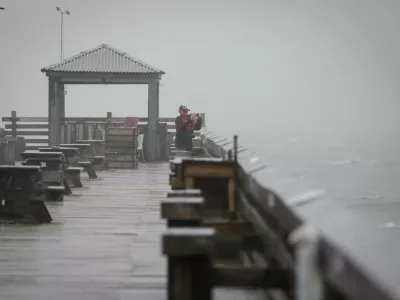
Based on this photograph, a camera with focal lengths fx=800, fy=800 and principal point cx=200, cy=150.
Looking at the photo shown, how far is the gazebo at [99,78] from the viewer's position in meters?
23.2

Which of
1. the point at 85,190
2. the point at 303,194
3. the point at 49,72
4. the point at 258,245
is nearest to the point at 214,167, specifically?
the point at 258,245

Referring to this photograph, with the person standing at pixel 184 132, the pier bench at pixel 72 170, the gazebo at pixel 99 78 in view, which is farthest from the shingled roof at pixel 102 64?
the pier bench at pixel 72 170

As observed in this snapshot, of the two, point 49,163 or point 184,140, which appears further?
point 184,140

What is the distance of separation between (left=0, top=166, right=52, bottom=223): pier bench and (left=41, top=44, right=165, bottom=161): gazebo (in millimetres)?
13009

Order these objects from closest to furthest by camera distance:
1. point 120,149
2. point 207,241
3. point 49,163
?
point 207,241 < point 49,163 < point 120,149

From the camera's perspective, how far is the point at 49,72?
23281 millimetres

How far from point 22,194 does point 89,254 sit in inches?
97.7

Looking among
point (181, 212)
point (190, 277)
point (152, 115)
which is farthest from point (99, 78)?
point (190, 277)

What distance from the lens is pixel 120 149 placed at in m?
21.1

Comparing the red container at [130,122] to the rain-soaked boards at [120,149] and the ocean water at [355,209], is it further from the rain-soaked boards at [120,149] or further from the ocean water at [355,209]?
the ocean water at [355,209]

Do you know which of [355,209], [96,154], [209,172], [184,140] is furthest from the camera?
[355,209]

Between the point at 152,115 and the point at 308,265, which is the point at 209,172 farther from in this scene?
the point at 152,115

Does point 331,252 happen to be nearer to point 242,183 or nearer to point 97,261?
point 242,183

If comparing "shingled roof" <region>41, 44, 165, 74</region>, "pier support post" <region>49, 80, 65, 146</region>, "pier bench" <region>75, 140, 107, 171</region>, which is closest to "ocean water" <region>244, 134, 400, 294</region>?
"pier bench" <region>75, 140, 107, 171</region>
